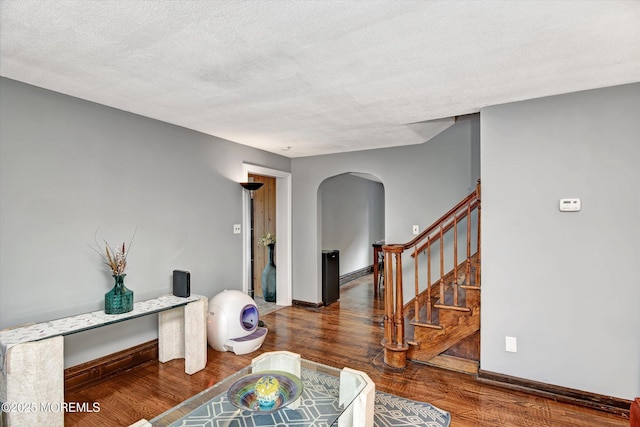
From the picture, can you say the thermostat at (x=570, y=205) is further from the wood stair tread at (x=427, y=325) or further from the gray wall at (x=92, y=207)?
the gray wall at (x=92, y=207)

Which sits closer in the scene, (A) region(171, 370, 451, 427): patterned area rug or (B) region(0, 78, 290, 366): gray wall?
(A) region(171, 370, 451, 427): patterned area rug

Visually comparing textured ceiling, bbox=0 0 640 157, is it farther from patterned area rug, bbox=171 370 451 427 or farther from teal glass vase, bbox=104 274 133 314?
patterned area rug, bbox=171 370 451 427

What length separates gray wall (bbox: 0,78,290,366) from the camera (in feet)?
7.70

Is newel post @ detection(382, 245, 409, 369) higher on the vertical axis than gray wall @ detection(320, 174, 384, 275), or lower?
lower

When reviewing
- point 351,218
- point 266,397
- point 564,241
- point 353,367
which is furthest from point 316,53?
point 351,218

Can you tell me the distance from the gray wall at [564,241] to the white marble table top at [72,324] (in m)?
2.80

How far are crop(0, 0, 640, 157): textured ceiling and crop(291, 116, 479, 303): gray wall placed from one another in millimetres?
1096

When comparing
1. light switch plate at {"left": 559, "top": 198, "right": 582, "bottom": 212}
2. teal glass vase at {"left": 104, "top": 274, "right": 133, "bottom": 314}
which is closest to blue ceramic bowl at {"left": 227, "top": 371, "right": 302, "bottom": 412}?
teal glass vase at {"left": 104, "top": 274, "right": 133, "bottom": 314}

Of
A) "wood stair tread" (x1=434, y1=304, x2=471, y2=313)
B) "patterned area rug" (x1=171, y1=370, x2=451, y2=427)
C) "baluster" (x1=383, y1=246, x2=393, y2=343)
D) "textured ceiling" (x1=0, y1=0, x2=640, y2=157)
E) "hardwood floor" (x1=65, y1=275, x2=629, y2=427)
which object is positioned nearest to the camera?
"textured ceiling" (x1=0, y1=0, x2=640, y2=157)

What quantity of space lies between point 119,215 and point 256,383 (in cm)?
200

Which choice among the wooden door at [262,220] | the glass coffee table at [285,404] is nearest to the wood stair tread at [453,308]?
the glass coffee table at [285,404]

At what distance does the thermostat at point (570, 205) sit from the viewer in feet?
8.31

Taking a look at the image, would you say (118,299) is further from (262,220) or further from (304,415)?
(262,220)

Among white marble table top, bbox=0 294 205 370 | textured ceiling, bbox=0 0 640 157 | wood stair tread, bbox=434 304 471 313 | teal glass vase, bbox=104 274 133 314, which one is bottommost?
wood stair tread, bbox=434 304 471 313
